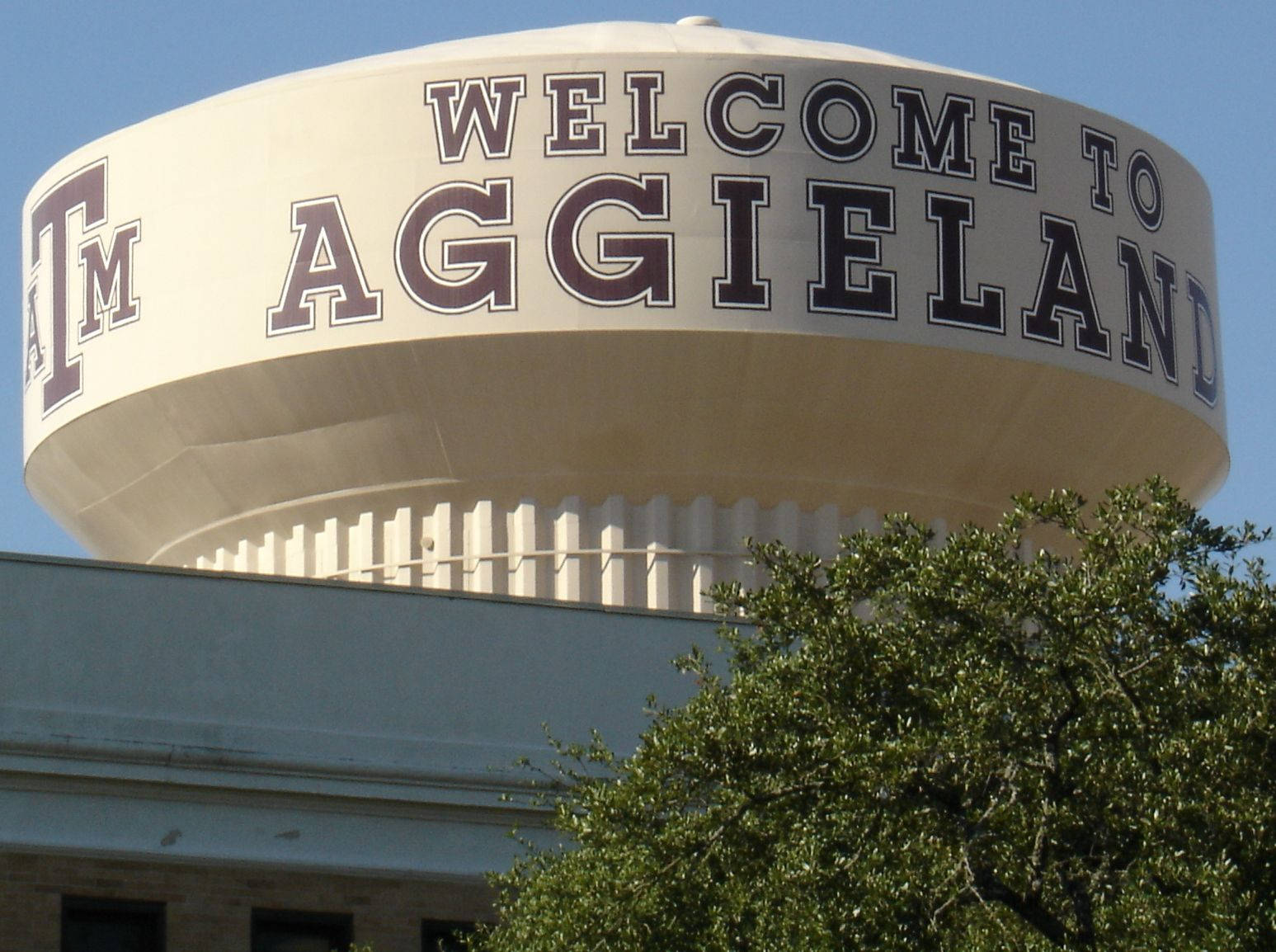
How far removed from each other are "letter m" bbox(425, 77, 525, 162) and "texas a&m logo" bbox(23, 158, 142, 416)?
105 inches

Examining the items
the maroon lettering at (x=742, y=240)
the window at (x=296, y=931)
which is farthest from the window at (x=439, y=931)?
the maroon lettering at (x=742, y=240)

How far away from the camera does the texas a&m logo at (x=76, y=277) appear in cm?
2473

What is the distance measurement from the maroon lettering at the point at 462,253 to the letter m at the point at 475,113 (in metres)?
0.28

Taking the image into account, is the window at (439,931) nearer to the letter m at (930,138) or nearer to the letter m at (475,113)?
the letter m at (475,113)

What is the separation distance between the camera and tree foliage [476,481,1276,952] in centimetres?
1387

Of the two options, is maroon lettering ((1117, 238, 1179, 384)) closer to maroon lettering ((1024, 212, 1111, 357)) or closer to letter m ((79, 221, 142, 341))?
maroon lettering ((1024, 212, 1111, 357))

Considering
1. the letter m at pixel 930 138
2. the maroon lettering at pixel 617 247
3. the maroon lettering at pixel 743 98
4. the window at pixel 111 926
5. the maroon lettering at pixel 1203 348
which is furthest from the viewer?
the maroon lettering at pixel 1203 348

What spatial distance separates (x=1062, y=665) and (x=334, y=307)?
10193mm

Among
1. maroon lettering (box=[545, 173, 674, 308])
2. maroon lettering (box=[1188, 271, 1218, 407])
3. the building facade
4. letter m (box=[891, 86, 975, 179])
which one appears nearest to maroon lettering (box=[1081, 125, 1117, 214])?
the building facade

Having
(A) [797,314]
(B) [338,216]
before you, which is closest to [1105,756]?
(A) [797,314]

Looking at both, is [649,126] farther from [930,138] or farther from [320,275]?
[320,275]

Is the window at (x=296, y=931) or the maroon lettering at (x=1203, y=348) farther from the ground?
the maroon lettering at (x=1203, y=348)

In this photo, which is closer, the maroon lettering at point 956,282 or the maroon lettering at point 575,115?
the maroon lettering at point 575,115

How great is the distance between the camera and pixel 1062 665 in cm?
1441
